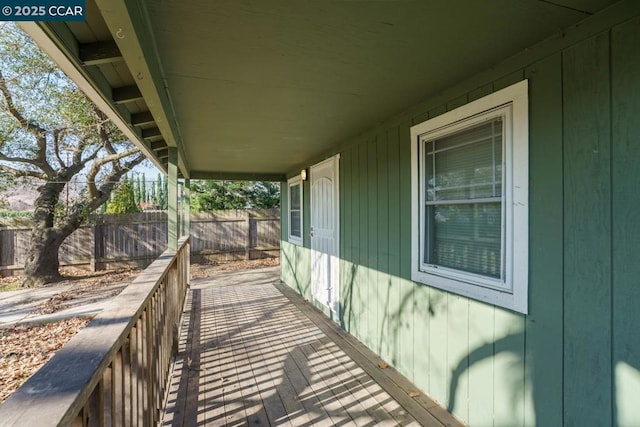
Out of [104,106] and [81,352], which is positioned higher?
[104,106]

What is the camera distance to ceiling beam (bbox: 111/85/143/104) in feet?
7.07

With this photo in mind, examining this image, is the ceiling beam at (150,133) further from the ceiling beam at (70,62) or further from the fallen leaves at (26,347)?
the fallen leaves at (26,347)

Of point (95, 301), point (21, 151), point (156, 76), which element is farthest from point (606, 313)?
point (21, 151)

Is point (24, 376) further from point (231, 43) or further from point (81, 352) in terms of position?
point (231, 43)

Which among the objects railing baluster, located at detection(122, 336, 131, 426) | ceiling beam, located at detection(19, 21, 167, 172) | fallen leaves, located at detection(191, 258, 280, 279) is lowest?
fallen leaves, located at detection(191, 258, 280, 279)

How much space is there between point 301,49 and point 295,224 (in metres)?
5.01

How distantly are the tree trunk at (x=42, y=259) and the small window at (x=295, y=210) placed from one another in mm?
5842

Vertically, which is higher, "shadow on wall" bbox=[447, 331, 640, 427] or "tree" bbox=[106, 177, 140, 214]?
"tree" bbox=[106, 177, 140, 214]

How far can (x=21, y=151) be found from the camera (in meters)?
8.00

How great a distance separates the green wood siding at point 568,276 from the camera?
141 centimetres

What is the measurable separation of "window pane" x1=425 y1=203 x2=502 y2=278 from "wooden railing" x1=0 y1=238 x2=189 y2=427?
1973 mm

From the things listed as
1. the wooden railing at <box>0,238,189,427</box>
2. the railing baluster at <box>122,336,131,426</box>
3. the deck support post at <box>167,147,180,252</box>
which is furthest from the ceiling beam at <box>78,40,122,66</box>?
the deck support post at <box>167,147,180,252</box>

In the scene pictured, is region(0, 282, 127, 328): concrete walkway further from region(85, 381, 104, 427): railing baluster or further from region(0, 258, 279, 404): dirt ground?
region(85, 381, 104, 427): railing baluster

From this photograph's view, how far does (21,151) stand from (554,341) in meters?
10.7
